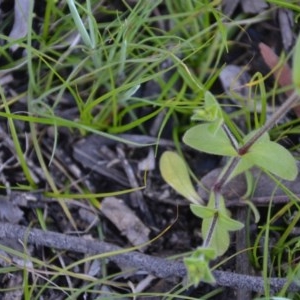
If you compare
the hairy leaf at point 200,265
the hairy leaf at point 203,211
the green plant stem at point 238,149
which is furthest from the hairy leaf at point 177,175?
the hairy leaf at point 200,265

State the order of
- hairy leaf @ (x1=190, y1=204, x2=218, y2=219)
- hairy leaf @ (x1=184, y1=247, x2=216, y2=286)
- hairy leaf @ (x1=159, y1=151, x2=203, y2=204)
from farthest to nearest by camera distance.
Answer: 1. hairy leaf @ (x1=159, y1=151, x2=203, y2=204)
2. hairy leaf @ (x1=190, y1=204, x2=218, y2=219)
3. hairy leaf @ (x1=184, y1=247, x2=216, y2=286)

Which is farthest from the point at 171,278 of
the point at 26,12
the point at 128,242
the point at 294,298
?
the point at 26,12

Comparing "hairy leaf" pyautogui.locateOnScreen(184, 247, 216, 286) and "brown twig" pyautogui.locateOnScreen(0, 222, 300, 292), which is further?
"brown twig" pyautogui.locateOnScreen(0, 222, 300, 292)

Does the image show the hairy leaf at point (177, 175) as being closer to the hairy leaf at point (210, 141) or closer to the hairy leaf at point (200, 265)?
the hairy leaf at point (210, 141)

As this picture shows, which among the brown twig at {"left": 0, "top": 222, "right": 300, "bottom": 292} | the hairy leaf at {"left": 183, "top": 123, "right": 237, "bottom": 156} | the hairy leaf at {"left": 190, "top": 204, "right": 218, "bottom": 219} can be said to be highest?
the hairy leaf at {"left": 183, "top": 123, "right": 237, "bottom": 156}

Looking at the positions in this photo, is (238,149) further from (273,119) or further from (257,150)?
(273,119)

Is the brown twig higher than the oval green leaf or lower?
lower

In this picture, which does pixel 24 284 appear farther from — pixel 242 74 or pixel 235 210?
pixel 242 74

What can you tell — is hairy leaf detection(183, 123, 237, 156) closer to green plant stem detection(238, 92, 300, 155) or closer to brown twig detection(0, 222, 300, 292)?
green plant stem detection(238, 92, 300, 155)

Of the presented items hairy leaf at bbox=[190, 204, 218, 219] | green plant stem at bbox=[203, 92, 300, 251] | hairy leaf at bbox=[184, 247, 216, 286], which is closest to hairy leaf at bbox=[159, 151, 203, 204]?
green plant stem at bbox=[203, 92, 300, 251]
